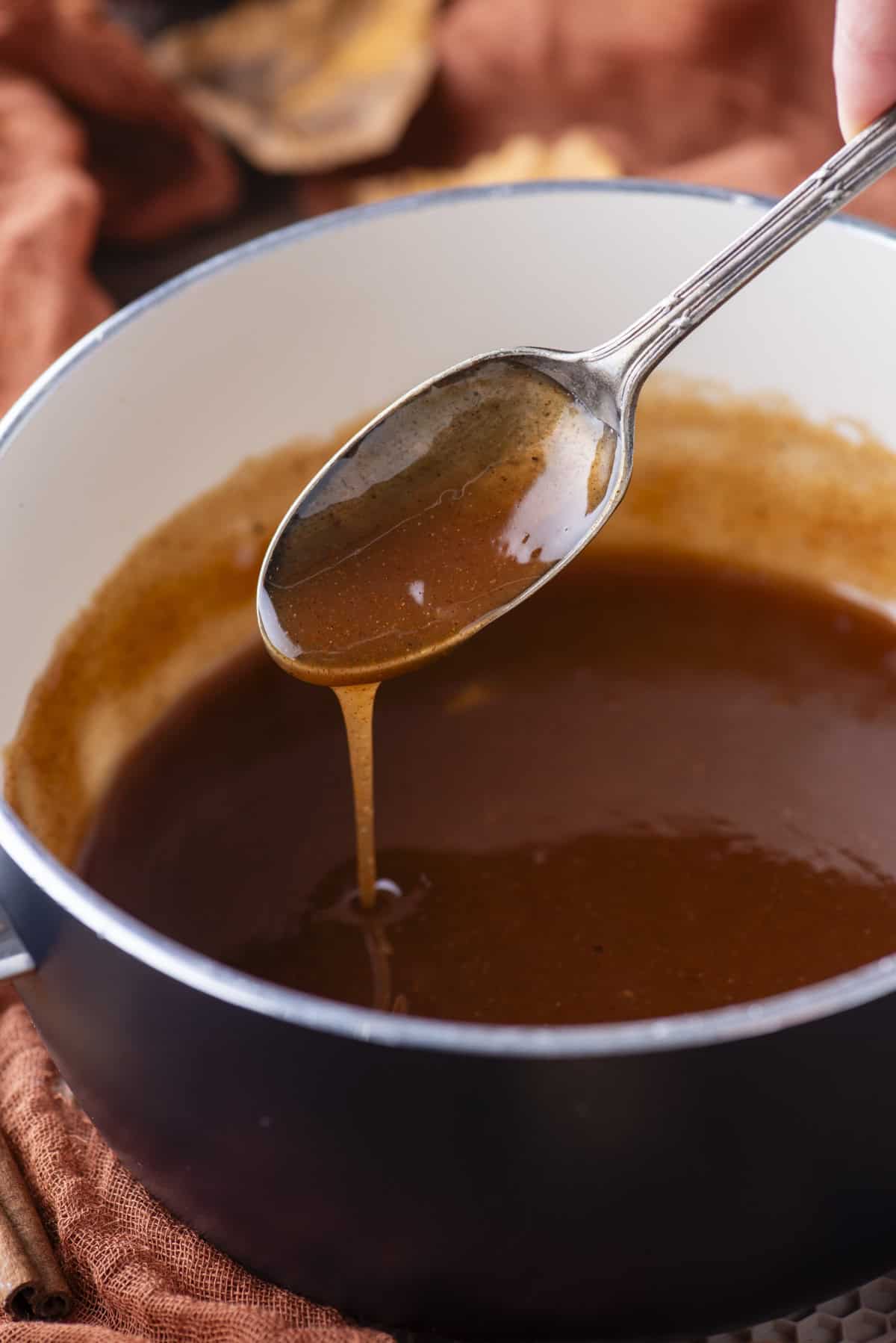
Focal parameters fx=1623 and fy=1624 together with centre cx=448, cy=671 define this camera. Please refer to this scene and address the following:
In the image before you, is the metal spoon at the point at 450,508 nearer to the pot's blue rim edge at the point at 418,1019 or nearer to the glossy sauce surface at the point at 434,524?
the glossy sauce surface at the point at 434,524

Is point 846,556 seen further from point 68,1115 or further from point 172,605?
point 68,1115

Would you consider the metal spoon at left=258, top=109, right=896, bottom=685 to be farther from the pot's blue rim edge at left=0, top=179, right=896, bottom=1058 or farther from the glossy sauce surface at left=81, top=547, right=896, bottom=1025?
the pot's blue rim edge at left=0, top=179, right=896, bottom=1058

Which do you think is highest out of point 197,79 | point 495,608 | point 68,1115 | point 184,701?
point 197,79

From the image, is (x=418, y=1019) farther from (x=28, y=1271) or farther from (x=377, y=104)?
(x=377, y=104)

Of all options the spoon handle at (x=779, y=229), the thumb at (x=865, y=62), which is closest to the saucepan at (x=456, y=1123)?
the spoon handle at (x=779, y=229)

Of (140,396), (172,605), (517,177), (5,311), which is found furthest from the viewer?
(517,177)

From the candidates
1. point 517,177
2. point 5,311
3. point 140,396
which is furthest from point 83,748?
point 517,177
